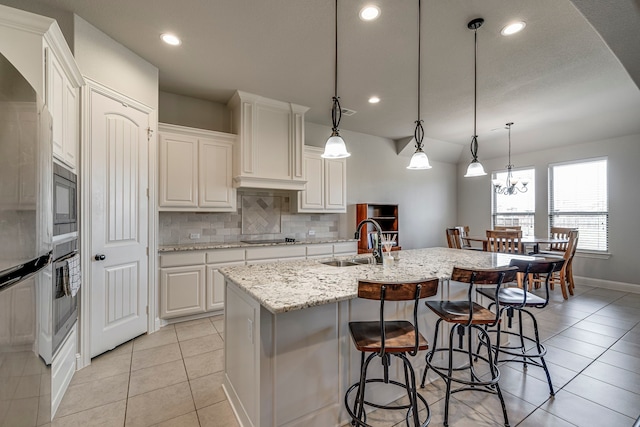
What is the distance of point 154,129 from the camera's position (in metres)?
3.11

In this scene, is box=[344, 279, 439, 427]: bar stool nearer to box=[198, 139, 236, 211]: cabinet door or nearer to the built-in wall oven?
the built-in wall oven

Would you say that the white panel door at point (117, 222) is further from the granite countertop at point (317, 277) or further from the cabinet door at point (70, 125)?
the granite countertop at point (317, 277)

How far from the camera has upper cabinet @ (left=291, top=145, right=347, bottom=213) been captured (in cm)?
456

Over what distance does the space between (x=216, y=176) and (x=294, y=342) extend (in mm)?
2845

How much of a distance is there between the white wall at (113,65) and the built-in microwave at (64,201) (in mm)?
1010

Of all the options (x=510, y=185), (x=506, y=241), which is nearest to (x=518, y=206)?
(x=510, y=185)

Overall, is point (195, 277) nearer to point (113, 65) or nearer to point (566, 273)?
point (113, 65)

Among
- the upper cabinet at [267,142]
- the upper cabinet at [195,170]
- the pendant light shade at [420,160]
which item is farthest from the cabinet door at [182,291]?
the pendant light shade at [420,160]

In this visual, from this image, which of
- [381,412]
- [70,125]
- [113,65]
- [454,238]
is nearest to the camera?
[381,412]

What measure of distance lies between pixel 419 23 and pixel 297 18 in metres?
1.05

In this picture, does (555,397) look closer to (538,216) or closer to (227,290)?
(227,290)

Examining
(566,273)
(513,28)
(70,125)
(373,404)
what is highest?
(513,28)

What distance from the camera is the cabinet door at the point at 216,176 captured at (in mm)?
3688

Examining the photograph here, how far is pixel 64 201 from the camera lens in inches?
79.4
